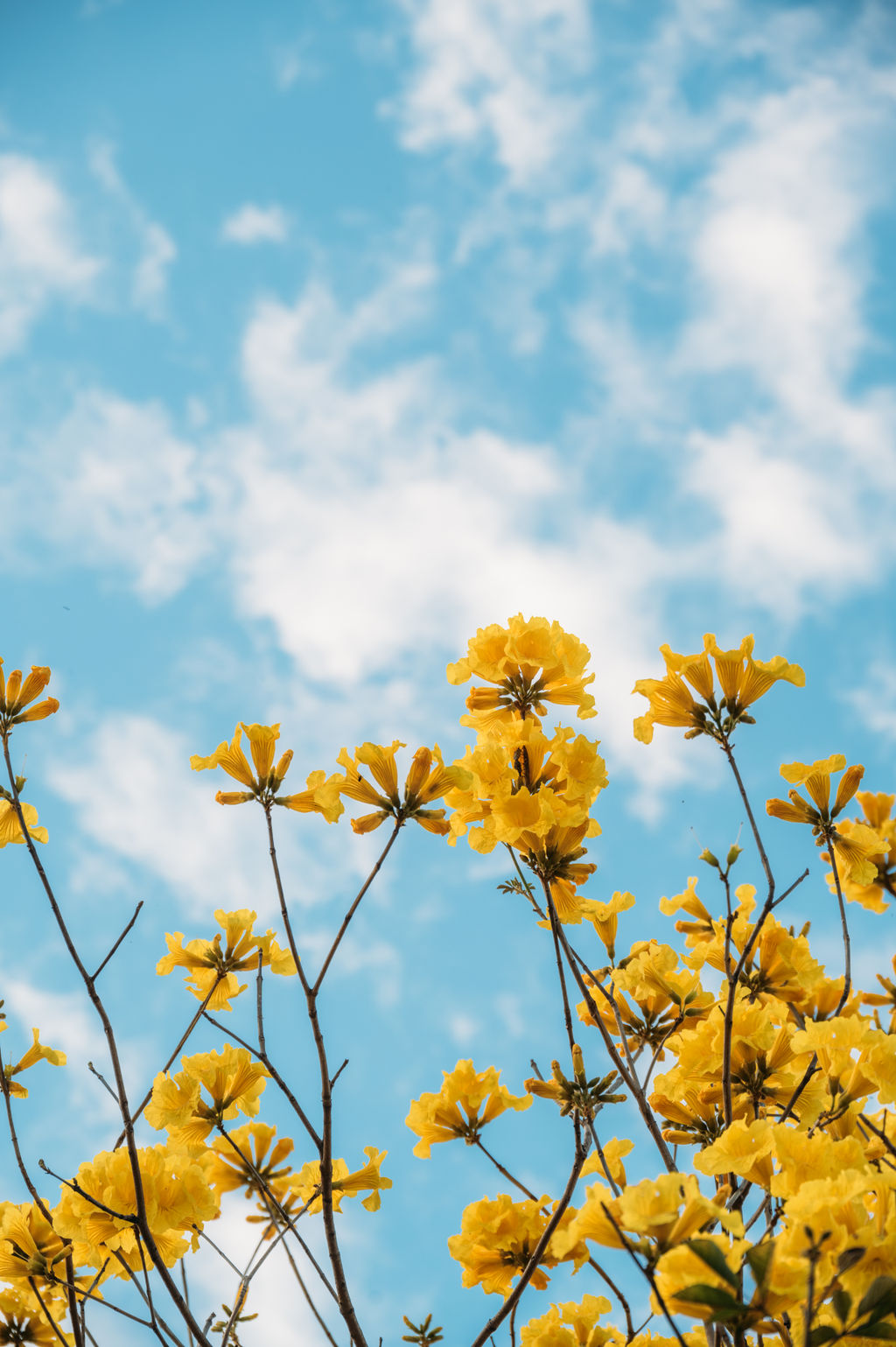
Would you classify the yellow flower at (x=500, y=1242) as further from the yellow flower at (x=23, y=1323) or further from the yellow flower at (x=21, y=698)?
the yellow flower at (x=21, y=698)

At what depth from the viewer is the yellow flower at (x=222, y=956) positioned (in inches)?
132

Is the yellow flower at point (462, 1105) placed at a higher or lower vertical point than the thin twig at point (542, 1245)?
higher

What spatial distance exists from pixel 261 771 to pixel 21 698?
89cm

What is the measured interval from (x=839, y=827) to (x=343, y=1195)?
2451 millimetres

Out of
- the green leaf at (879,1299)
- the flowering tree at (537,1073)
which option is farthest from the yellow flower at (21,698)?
the green leaf at (879,1299)

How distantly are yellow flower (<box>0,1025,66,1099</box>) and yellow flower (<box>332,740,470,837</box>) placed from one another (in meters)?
1.88

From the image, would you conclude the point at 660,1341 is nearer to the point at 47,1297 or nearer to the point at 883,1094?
the point at 883,1094

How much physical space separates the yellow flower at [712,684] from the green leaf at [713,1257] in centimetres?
184

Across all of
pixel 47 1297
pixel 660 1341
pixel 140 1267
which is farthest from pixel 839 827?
pixel 47 1297

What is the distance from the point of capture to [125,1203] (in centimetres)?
275

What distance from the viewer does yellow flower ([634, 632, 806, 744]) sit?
126 inches

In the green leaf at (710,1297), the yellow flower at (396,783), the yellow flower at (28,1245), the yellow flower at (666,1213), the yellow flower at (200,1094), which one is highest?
the yellow flower at (396,783)

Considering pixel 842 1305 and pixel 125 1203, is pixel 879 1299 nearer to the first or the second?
pixel 842 1305

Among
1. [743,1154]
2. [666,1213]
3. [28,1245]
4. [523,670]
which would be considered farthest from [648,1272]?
[28,1245]
